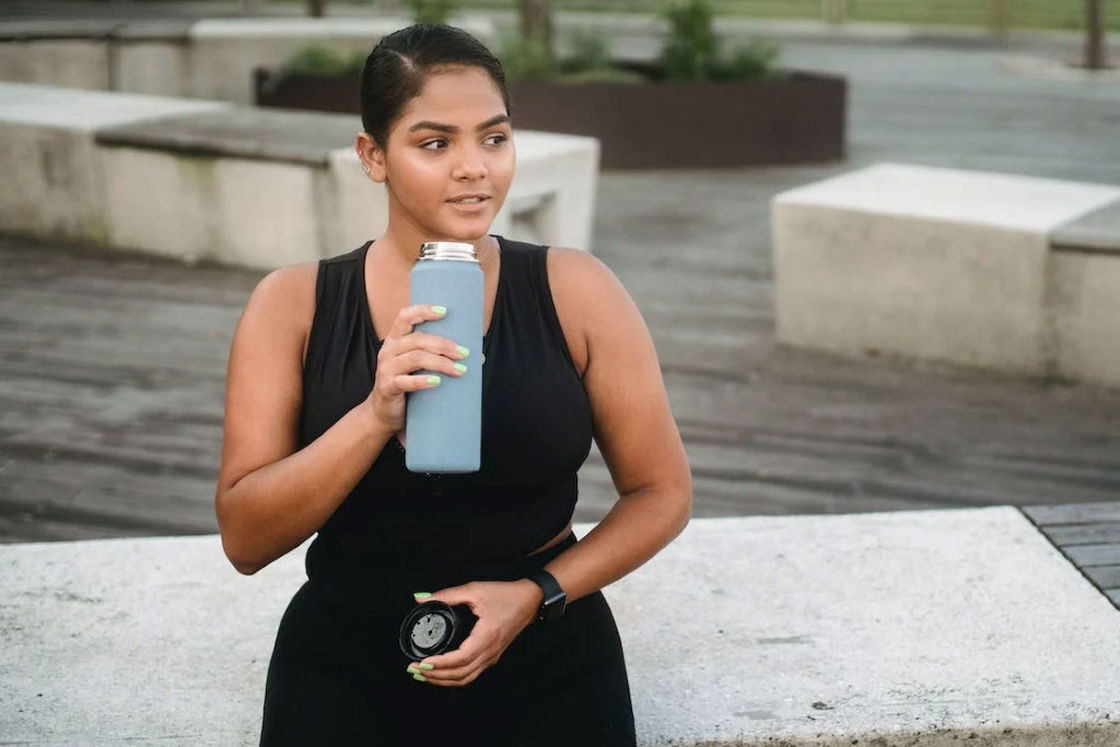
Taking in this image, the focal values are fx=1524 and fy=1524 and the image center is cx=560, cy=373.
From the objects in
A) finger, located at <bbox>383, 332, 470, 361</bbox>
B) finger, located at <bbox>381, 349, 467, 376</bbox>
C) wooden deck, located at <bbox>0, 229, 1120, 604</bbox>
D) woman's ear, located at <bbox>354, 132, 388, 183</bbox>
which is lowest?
wooden deck, located at <bbox>0, 229, 1120, 604</bbox>

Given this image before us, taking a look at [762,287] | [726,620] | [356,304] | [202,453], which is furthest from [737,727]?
[762,287]

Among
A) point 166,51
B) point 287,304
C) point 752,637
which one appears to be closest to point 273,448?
point 287,304

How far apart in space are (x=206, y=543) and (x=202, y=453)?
1.74m

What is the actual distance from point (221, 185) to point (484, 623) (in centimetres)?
613

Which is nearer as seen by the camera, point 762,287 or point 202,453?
point 202,453

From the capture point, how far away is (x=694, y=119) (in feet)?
38.1

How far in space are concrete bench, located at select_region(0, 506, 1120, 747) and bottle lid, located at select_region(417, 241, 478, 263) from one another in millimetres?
1068

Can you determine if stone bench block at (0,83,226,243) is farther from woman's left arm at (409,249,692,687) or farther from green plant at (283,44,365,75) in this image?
woman's left arm at (409,249,692,687)

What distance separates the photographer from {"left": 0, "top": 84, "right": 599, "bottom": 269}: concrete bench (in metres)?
7.54

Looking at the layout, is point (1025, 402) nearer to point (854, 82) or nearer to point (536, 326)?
point (536, 326)

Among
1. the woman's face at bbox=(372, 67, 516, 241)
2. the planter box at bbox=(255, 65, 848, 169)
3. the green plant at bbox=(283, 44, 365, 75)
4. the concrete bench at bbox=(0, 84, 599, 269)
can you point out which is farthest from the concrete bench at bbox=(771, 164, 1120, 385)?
the green plant at bbox=(283, 44, 365, 75)

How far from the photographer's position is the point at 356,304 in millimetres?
2363

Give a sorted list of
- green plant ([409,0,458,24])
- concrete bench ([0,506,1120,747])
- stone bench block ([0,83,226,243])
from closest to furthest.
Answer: concrete bench ([0,506,1120,747]) → stone bench block ([0,83,226,243]) → green plant ([409,0,458,24])

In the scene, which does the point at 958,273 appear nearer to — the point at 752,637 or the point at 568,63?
the point at 752,637
